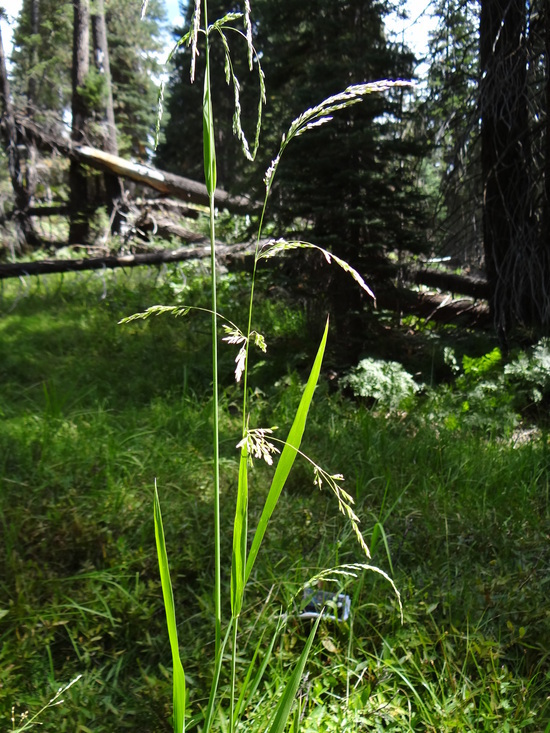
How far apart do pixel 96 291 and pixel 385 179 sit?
4677 millimetres

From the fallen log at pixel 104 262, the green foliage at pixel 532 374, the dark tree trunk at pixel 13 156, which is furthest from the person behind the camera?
the dark tree trunk at pixel 13 156

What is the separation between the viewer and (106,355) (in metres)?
6.38

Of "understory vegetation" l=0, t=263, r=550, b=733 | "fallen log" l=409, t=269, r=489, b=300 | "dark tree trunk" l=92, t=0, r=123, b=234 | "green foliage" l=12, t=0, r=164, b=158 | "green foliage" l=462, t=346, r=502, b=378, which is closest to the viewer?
"understory vegetation" l=0, t=263, r=550, b=733

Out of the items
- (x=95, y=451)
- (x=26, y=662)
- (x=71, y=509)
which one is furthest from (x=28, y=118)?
(x=26, y=662)

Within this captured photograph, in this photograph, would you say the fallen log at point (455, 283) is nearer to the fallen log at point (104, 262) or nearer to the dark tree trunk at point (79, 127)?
the fallen log at point (104, 262)

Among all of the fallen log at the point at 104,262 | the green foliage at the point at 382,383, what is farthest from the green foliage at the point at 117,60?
the green foliage at the point at 382,383

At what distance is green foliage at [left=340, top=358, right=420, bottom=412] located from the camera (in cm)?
521

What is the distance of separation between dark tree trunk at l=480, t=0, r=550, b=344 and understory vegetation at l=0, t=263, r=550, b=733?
82 cm

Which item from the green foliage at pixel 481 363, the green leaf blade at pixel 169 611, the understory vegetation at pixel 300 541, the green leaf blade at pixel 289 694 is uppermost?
the green leaf blade at pixel 169 611

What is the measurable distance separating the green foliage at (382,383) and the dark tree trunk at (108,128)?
232 inches

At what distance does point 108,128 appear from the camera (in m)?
12.2

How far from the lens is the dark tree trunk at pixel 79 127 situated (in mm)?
11430

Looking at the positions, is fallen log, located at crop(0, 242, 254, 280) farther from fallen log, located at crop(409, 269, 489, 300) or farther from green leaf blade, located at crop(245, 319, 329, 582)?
green leaf blade, located at crop(245, 319, 329, 582)

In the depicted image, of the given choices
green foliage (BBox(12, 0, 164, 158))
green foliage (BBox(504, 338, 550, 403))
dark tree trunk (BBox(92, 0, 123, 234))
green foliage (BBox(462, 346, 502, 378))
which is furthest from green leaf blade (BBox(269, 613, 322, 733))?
green foliage (BBox(12, 0, 164, 158))
